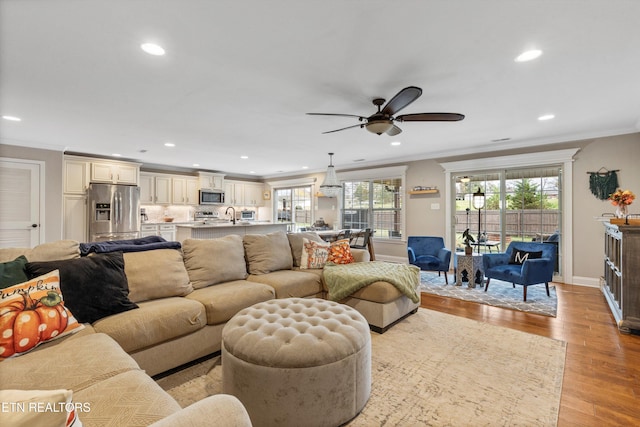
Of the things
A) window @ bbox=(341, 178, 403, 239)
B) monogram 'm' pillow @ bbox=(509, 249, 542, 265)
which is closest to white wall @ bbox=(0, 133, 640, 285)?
monogram 'm' pillow @ bbox=(509, 249, 542, 265)

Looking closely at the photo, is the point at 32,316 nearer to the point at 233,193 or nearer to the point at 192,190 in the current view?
the point at 192,190

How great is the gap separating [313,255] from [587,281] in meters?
4.53

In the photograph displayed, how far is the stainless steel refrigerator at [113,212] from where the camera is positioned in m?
5.91

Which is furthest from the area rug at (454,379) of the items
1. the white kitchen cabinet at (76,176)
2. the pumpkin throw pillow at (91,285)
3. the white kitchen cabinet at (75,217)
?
the white kitchen cabinet at (76,176)

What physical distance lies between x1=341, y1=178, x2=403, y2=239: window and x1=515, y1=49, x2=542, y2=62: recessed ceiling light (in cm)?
445

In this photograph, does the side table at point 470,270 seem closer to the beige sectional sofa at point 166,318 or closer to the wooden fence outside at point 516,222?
the wooden fence outside at point 516,222

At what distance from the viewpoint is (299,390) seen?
4.99ft

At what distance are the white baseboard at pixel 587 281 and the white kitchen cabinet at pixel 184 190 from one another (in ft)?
28.0

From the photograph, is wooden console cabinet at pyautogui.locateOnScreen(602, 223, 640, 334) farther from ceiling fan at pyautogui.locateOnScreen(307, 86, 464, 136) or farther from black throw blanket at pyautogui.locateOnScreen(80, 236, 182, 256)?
black throw blanket at pyautogui.locateOnScreen(80, 236, 182, 256)

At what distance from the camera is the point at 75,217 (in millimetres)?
5992

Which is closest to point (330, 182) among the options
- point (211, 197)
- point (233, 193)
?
point (211, 197)

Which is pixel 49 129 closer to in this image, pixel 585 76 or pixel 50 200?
pixel 50 200

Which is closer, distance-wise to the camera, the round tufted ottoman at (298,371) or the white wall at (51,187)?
the round tufted ottoman at (298,371)

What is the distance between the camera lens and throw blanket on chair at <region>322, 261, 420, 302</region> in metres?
2.95
